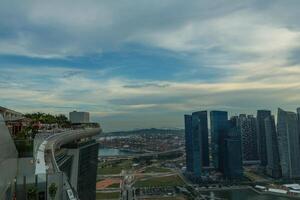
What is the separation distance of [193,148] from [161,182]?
27.7ft

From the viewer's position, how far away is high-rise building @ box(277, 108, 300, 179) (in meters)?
46.0

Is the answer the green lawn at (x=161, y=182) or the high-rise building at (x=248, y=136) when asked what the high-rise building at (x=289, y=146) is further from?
the green lawn at (x=161, y=182)

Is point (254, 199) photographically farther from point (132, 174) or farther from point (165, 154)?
point (165, 154)

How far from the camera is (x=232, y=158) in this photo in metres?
48.3

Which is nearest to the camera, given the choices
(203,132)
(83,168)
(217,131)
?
(83,168)

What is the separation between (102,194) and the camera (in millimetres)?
36781

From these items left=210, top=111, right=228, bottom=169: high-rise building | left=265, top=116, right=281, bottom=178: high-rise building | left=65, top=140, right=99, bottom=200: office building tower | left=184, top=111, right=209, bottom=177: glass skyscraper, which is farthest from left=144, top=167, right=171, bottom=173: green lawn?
left=65, top=140, right=99, bottom=200: office building tower

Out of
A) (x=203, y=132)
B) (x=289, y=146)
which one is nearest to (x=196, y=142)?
(x=203, y=132)

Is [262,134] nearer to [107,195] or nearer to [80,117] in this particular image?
[107,195]

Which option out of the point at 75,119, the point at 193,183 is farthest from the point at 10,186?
the point at 193,183

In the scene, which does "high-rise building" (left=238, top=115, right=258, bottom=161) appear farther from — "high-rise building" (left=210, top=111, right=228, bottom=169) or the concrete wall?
the concrete wall

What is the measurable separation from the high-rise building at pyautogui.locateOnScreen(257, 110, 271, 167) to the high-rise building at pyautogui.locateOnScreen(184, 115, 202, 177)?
32.9ft

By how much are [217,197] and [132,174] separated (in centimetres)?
1717

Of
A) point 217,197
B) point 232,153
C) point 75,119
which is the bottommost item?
point 217,197
